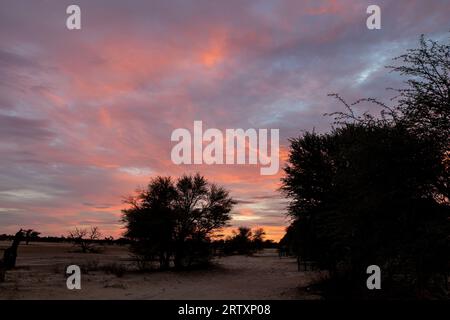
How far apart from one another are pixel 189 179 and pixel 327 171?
19198 millimetres

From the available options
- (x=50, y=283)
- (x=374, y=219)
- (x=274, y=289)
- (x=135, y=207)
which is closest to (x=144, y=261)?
(x=135, y=207)

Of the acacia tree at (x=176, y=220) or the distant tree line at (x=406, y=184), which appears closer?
the distant tree line at (x=406, y=184)

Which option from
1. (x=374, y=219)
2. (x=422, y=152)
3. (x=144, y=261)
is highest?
(x=422, y=152)

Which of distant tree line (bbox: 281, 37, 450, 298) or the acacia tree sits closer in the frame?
distant tree line (bbox: 281, 37, 450, 298)

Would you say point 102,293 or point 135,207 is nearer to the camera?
point 102,293

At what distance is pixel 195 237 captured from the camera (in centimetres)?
3666

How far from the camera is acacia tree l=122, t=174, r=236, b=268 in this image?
3522 cm

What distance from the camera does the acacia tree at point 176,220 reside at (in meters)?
35.2

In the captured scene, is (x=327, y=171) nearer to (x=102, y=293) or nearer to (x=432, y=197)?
(x=432, y=197)

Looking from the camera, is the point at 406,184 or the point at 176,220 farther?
the point at 176,220

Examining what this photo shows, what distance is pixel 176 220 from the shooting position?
35750 millimetres
